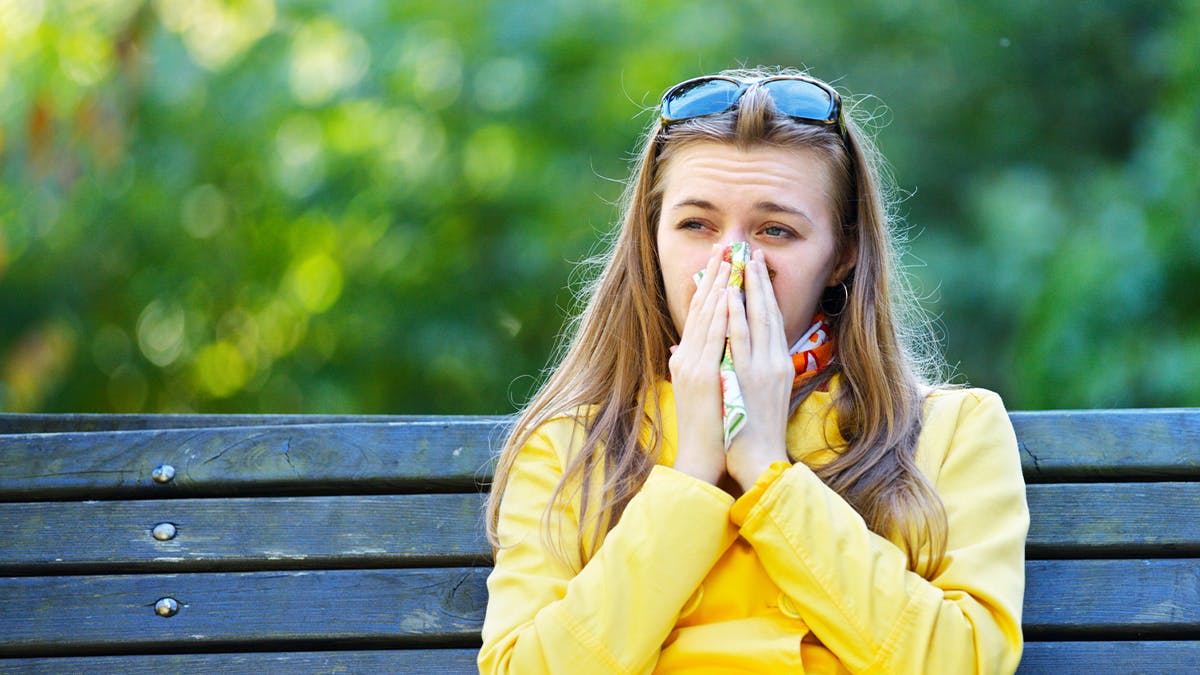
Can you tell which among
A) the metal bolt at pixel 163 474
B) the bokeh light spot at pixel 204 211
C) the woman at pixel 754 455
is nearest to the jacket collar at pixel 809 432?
the woman at pixel 754 455

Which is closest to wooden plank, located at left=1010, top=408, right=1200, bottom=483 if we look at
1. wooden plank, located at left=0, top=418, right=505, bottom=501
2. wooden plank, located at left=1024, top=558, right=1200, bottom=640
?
wooden plank, located at left=1024, top=558, right=1200, bottom=640

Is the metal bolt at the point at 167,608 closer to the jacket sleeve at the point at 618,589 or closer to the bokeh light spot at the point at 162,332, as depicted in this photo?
the jacket sleeve at the point at 618,589

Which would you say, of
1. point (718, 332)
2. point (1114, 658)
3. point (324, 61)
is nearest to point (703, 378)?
point (718, 332)

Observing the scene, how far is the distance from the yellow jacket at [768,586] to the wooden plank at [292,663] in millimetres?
351

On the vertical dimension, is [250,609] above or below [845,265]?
below

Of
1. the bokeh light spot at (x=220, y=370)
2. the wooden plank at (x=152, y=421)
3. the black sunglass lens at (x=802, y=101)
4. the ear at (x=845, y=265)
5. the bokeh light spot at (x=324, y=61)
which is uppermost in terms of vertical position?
the black sunglass lens at (x=802, y=101)

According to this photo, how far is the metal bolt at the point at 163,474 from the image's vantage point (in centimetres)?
308

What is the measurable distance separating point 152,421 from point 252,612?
60 centimetres

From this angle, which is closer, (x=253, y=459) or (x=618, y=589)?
(x=618, y=589)

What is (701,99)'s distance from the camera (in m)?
2.96

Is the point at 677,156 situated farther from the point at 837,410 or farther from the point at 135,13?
the point at 135,13

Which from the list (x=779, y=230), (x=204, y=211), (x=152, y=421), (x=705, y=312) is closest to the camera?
(x=705, y=312)

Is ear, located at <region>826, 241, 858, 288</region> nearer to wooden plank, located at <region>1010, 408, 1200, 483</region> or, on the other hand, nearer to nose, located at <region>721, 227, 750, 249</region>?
nose, located at <region>721, 227, 750, 249</region>

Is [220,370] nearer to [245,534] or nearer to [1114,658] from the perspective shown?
[245,534]
